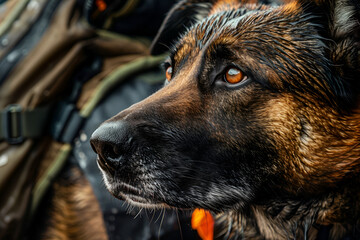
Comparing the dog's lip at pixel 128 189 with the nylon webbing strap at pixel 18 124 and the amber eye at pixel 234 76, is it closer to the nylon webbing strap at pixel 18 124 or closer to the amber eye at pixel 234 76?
the amber eye at pixel 234 76

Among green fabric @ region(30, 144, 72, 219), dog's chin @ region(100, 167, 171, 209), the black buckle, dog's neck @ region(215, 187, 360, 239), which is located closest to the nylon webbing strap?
the black buckle

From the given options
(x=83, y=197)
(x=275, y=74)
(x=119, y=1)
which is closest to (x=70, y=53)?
(x=119, y=1)

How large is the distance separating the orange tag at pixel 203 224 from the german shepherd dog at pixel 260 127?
27 centimetres

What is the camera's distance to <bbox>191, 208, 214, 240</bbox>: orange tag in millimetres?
1923

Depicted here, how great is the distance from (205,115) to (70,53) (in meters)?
1.31

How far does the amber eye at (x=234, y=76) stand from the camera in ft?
5.31

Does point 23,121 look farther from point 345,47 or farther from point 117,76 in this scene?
point 345,47

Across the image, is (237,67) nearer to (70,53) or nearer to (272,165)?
(272,165)

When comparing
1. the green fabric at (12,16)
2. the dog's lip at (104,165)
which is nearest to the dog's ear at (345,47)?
the dog's lip at (104,165)

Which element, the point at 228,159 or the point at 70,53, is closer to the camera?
the point at 228,159

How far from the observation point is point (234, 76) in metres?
1.62

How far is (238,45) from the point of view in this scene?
1.63 metres

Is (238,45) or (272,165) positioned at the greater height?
(238,45)

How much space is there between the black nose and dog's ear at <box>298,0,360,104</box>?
876 mm
